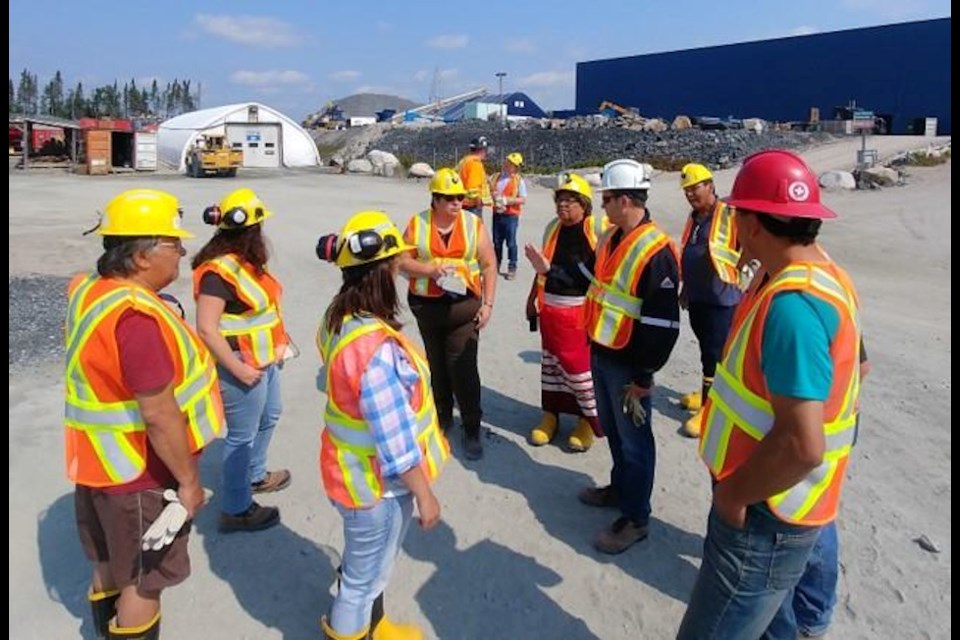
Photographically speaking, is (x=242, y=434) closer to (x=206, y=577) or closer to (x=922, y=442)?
(x=206, y=577)

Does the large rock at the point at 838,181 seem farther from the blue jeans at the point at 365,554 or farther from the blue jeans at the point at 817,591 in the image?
the blue jeans at the point at 365,554

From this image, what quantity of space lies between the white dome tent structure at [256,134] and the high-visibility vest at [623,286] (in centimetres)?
3988

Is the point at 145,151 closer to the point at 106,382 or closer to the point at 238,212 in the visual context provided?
the point at 238,212

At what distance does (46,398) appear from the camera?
18.7 ft

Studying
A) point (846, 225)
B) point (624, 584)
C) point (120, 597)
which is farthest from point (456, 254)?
point (846, 225)

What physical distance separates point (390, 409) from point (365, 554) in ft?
2.13

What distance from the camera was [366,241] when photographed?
2.53 meters

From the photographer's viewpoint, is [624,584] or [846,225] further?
[846,225]

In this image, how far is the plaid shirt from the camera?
247 centimetres

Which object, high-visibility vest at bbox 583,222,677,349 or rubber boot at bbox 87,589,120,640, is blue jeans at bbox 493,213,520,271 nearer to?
high-visibility vest at bbox 583,222,677,349

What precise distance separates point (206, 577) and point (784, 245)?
307 centimetres

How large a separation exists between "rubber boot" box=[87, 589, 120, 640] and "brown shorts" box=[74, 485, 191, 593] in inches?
6.8

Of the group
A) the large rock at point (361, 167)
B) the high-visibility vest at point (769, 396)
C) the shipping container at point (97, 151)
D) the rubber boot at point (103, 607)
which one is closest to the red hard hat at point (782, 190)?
the high-visibility vest at point (769, 396)

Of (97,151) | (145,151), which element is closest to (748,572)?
(97,151)
